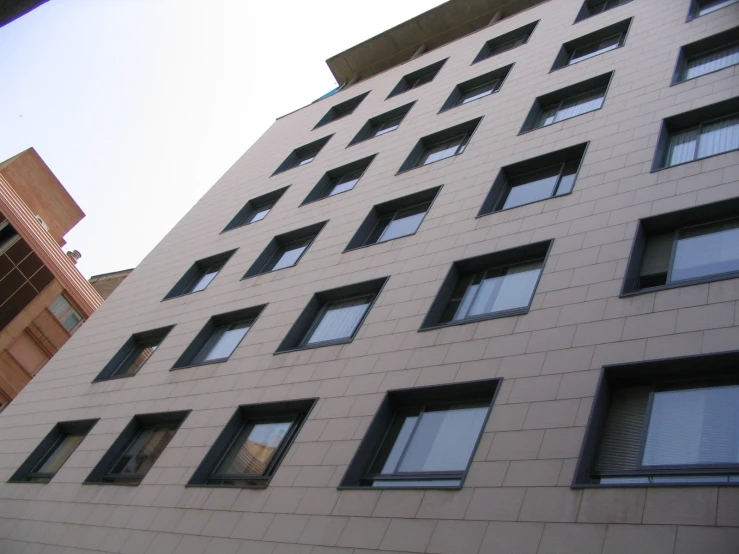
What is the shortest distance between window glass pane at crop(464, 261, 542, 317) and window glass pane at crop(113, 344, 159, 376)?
1190cm

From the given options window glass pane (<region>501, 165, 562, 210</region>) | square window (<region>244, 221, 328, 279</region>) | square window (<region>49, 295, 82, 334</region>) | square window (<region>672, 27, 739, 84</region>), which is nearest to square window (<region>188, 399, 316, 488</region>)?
square window (<region>244, 221, 328, 279</region>)

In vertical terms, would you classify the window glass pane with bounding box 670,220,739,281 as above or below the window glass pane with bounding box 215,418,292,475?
→ above

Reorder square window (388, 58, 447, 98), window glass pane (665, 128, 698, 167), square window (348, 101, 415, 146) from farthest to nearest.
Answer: square window (388, 58, 447, 98) < square window (348, 101, 415, 146) < window glass pane (665, 128, 698, 167)

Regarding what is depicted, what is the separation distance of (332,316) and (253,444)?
13.4 feet

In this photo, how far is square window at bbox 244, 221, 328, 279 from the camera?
72.5 ft

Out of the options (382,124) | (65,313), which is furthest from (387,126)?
(65,313)

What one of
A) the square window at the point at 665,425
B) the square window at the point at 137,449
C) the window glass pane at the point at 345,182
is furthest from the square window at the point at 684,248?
the window glass pane at the point at 345,182

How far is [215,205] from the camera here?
2942 centimetres

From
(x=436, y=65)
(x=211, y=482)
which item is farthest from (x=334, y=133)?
(x=211, y=482)

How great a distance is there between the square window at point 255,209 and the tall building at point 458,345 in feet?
0.41

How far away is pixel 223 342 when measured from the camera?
65.1 ft

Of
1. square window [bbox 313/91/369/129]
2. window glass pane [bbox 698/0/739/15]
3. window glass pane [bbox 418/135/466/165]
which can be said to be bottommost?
window glass pane [bbox 418/135/466/165]

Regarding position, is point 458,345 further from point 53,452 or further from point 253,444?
point 53,452

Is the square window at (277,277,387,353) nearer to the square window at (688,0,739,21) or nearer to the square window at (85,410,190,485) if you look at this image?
the square window at (85,410,190,485)
